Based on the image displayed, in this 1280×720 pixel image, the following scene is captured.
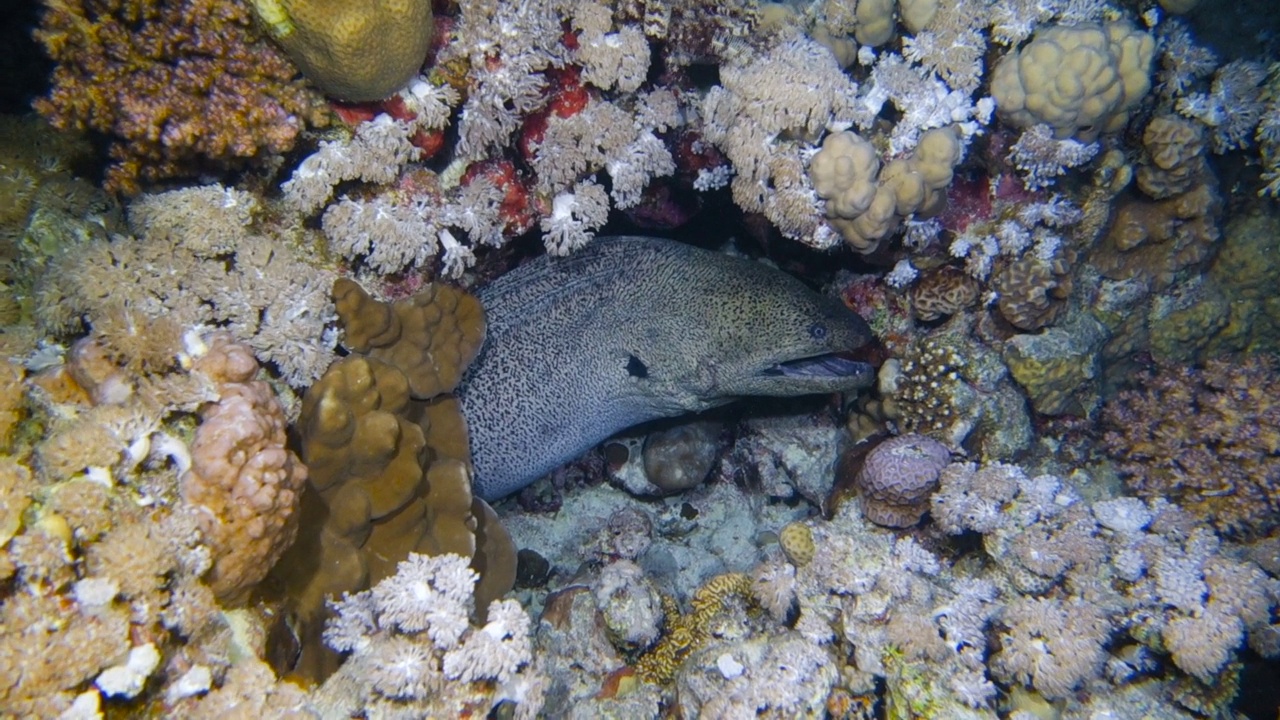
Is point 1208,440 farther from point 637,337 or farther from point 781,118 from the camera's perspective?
point 637,337

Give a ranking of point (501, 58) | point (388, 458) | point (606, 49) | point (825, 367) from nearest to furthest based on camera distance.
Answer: point (388, 458)
point (501, 58)
point (606, 49)
point (825, 367)

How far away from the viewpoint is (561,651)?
367 cm

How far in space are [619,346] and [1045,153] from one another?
2937 millimetres

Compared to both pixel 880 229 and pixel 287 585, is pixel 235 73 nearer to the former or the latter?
pixel 287 585

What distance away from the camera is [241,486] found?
224 centimetres

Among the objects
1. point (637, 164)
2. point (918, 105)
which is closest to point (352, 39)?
point (637, 164)

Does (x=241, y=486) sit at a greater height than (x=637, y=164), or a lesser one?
lesser

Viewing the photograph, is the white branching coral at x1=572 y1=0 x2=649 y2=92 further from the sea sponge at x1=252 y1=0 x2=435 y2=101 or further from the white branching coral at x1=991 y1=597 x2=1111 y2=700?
the white branching coral at x1=991 y1=597 x2=1111 y2=700

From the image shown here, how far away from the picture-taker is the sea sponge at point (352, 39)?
258cm

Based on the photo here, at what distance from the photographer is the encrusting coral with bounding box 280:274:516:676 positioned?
9.36 feet

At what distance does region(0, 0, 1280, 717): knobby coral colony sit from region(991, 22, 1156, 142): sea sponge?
20 mm

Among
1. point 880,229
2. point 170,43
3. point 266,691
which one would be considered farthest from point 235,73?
point 880,229

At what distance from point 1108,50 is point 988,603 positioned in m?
2.98

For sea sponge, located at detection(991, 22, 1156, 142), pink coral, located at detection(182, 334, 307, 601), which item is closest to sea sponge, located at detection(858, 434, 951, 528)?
sea sponge, located at detection(991, 22, 1156, 142)
